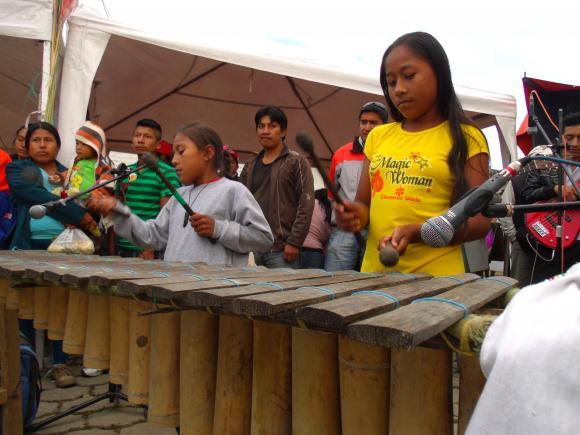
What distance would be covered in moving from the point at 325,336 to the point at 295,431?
25 centimetres

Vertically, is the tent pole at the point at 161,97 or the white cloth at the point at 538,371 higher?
the tent pole at the point at 161,97

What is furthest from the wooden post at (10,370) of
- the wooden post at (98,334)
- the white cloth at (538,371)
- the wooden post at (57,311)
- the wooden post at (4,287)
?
the white cloth at (538,371)

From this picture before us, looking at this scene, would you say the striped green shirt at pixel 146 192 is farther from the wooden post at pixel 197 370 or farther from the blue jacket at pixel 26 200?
the wooden post at pixel 197 370

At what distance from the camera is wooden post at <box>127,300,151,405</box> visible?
1646 millimetres

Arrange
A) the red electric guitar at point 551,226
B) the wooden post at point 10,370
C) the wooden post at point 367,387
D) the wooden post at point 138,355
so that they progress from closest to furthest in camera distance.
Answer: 1. the wooden post at point 367,387
2. the wooden post at point 138,355
3. the wooden post at point 10,370
4. the red electric guitar at point 551,226

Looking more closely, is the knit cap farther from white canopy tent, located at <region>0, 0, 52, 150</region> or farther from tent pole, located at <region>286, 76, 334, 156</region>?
tent pole, located at <region>286, 76, 334, 156</region>

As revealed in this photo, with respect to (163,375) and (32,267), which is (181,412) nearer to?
(163,375)

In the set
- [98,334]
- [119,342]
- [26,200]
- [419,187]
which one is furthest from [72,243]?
[419,187]

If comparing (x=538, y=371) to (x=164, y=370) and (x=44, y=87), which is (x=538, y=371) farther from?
(x=44, y=87)

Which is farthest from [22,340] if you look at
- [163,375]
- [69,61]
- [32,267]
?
[69,61]

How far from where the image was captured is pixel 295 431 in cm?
123

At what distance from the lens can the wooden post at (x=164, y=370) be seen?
5.13 feet

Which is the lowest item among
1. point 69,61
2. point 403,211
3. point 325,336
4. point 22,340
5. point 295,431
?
point 22,340

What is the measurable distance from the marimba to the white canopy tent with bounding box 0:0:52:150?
258 centimetres
